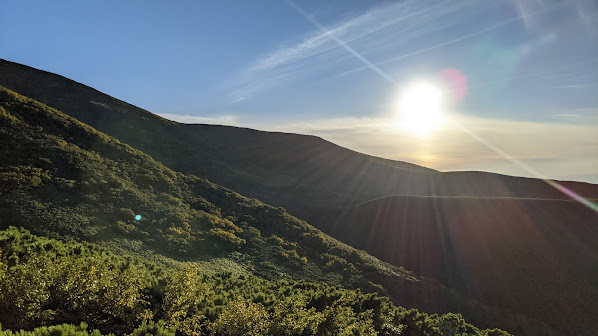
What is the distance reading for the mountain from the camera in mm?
7941

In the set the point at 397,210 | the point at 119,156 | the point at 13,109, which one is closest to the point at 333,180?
the point at 397,210

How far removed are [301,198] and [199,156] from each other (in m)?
21.0

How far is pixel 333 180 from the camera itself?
266 ft

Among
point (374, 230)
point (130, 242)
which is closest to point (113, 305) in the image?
point (130, 242)

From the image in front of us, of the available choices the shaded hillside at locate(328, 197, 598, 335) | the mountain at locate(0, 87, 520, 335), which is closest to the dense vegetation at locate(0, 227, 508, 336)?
the mountain at locate(0, 87, 520, 335)

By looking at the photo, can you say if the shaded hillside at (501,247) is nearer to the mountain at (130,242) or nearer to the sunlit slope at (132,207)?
the mountain at (130,242)

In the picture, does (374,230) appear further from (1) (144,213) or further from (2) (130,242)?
(2) (130,242)

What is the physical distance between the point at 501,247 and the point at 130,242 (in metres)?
30.3

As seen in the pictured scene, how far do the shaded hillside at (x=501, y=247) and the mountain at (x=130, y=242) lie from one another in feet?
14.2

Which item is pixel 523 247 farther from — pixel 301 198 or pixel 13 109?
pixel 13 109

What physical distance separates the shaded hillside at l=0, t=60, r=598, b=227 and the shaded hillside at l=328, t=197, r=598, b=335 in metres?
10.5

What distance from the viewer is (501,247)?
30266 millimetres

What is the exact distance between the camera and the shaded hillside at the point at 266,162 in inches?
2162

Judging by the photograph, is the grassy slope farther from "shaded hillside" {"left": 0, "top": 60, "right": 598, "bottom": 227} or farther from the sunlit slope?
"shaded hillside" {"left": 0, "top": 60, "right": 598, "bottom": 227}
